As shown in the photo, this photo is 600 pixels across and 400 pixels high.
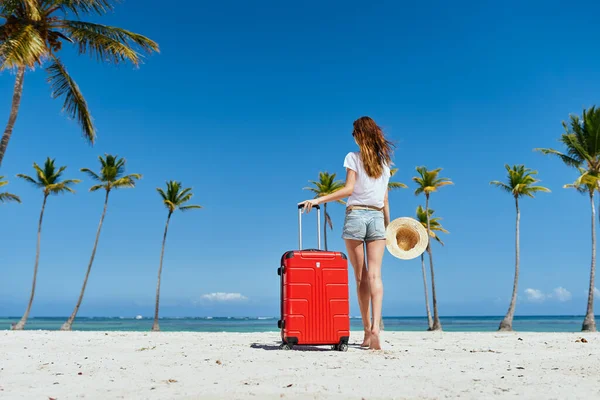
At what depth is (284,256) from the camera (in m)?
5.84

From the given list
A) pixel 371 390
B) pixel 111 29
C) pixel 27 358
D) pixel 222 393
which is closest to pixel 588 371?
pixel 371 390

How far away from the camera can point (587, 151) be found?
25719mm

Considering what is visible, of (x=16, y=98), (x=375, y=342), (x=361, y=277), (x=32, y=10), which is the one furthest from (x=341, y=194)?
(x=16, y=98)

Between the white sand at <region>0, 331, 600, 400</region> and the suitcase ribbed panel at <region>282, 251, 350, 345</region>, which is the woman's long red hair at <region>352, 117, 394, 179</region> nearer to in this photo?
the suitcase ribbed panel at <region>282, 251, 350, 345</region>

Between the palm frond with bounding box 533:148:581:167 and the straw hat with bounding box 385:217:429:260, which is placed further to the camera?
the palm frond with bounding box 533:148:581:167

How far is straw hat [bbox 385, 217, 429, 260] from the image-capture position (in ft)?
21.6

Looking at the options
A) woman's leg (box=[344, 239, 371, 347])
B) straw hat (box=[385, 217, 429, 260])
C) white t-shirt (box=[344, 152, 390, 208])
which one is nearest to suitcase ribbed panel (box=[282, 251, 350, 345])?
woman's leg (box=[344, 239, 371, 347])

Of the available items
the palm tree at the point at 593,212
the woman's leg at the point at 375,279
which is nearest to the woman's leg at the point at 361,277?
the woman's leg at the point at 375,279

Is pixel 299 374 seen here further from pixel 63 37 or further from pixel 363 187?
pixel 63 37

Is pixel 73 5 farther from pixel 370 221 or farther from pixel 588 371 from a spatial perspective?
pixel 588 371

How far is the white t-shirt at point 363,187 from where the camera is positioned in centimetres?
581

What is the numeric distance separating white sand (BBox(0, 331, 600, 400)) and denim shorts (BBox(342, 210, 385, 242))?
4.16 ft

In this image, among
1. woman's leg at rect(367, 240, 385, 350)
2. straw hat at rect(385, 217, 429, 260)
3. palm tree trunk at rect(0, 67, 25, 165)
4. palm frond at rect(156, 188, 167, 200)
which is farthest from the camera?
palm frond at rect(156, 188, 167, 200)

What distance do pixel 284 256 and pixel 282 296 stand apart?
0.49 meters
